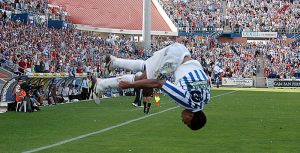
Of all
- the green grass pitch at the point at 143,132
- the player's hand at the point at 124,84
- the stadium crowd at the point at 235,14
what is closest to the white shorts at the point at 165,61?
the player's hand at the point at 124,84

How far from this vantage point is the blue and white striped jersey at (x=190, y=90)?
10609 millimetres

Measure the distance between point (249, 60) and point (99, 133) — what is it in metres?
58.4

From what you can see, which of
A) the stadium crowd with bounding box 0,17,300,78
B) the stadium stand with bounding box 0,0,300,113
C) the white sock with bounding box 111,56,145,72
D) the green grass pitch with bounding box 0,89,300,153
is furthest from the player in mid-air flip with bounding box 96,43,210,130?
the stadium stand with bounding box 0,0,300,113

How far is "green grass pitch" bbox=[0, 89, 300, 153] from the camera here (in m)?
16.4

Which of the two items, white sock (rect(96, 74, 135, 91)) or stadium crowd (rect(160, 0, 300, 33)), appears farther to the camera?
stadium crowd (rect(160, 0, 300, 33))

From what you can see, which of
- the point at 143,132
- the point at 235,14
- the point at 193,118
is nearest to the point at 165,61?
the point at 193,118

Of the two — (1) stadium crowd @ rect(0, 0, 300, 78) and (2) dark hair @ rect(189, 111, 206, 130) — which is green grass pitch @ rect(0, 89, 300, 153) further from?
(1) stadium crowd @ rect(0, 0, 300, 78)

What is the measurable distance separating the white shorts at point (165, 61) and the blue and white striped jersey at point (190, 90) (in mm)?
229

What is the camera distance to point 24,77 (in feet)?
100

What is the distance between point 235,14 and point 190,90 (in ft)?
260


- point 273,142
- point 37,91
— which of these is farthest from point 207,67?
point 273,142

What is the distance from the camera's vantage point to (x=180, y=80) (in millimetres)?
10773

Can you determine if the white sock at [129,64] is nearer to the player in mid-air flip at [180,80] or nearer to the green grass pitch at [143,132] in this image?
the player in mid-air flip at [180,80]

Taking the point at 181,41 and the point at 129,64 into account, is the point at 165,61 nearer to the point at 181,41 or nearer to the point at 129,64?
the point at 129,64
